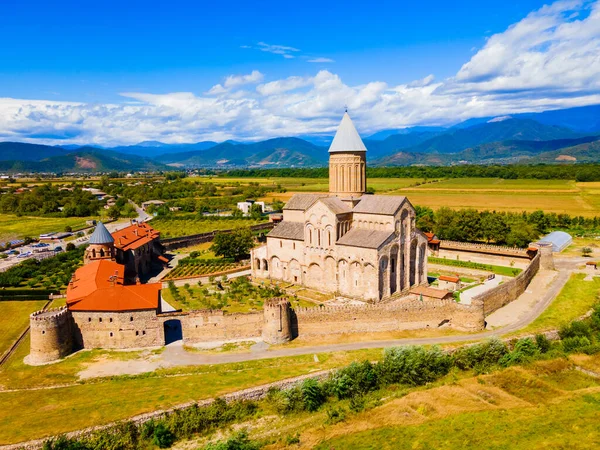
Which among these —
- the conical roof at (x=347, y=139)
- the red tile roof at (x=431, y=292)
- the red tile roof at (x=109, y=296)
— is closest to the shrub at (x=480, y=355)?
the red tile roof at (x=431, y=292)

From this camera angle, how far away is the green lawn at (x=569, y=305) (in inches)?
1280

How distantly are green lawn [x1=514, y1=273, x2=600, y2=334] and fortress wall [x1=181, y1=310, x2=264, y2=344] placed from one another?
18.9 metres

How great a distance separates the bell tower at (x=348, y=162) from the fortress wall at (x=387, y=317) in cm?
1294

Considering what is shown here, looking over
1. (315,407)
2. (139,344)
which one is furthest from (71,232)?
(315,407)

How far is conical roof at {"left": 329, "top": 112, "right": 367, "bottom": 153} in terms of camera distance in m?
41.2

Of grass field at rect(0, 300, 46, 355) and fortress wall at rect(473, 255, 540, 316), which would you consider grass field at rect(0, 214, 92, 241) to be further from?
fortress wall at rect(473, 255, 540, 316)

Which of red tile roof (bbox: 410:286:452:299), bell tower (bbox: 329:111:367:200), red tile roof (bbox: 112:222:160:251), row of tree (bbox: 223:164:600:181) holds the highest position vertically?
bell tower (bbox: 329:111:367:200)

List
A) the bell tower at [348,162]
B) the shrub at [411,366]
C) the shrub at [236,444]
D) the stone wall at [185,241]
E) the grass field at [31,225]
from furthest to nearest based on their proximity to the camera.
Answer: the grass field at [31,225], the stone wall at [185,241], the bell tower at [348,162], the shrub at [411,366], the shrub at [236,444]

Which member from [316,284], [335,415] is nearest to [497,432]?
[335,415]

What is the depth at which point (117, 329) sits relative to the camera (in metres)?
29.2

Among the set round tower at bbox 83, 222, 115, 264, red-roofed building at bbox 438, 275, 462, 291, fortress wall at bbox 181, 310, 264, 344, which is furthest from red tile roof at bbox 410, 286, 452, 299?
round tower at bbox 83, 222, 115, 264

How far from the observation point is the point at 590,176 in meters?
127

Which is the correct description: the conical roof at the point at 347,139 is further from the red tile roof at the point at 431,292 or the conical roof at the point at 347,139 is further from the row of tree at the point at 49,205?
the row of tree at the point at 49,205

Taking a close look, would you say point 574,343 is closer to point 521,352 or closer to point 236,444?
point 521,352
